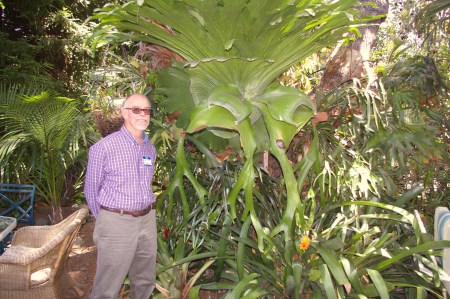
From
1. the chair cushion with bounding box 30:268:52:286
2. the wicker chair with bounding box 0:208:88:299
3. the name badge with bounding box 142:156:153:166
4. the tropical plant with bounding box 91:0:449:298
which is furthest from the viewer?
the chair cushion with bounding box 30:268:52:286

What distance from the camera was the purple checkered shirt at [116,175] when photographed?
2479 mm

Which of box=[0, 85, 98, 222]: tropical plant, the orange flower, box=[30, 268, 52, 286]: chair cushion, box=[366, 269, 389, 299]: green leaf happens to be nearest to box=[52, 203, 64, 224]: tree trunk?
box=[0, 85, 98, 222]: tropical plant

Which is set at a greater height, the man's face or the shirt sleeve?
the man's face

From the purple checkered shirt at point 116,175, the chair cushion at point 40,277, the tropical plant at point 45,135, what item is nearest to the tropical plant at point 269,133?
the purple checkered shirt at point 116,175

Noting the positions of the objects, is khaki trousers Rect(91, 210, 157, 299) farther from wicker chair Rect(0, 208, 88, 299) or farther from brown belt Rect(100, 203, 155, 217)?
wicker chair Rect(0, 208, 88, 299)

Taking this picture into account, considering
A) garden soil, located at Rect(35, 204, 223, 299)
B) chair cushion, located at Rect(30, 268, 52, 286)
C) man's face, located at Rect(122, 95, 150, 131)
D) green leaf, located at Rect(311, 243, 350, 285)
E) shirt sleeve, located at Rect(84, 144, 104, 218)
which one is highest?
man's face, located at Rect(122, 95, 150, 131)

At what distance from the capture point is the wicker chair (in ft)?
9.23

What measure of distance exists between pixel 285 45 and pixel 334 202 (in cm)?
116

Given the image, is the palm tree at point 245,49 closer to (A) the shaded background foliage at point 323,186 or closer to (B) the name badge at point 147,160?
(A) the shaded background foliage at point 323,186

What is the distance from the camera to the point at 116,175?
8.17 ft

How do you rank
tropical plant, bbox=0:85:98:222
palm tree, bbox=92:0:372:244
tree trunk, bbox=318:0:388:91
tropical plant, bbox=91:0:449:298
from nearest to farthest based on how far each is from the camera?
palm tree, bbox=92:0:372:244, tropical plant, bbox=91:0:449:298, tree trunk, bbox=318:0:388:91, tropical plant, bbox=0:85:98:222

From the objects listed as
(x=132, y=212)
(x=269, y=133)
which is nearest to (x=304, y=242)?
(x=269, y=133)

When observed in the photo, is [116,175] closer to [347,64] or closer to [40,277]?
[40,277]

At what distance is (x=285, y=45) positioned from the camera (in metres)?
2.33
